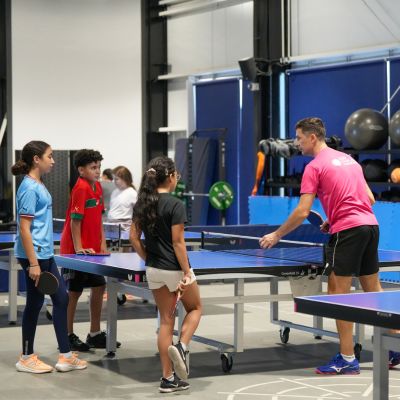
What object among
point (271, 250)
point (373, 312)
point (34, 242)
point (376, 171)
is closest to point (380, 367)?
point (373, 312)

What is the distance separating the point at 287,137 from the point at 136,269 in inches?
343

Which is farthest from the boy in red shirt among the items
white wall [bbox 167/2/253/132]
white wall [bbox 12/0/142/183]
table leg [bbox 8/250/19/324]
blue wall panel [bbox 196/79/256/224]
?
white wall [bbox 12/0/142/183]

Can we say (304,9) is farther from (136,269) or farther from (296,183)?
(136,269)

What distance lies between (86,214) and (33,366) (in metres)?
1.21

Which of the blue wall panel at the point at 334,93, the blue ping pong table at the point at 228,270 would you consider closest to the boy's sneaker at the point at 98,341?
the blue ping pong table at the point at 228,270

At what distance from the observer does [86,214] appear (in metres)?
7.11

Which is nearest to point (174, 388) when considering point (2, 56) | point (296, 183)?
point (296, 183)

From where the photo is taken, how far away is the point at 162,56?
1730cm

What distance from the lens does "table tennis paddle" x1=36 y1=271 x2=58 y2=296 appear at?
6102mm

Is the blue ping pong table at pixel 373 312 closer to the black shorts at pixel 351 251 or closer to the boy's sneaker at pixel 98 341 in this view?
the black shorts at pixel 351 251

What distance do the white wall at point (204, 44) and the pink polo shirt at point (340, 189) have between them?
9.20 meters

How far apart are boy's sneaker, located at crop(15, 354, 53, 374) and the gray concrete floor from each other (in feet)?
0.18

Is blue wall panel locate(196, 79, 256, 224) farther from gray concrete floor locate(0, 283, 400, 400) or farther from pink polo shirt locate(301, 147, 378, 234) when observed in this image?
pink polo shirt locate(301, 147, 378, 234)

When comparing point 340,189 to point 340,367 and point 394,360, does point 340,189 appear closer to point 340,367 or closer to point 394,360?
point 340,367
